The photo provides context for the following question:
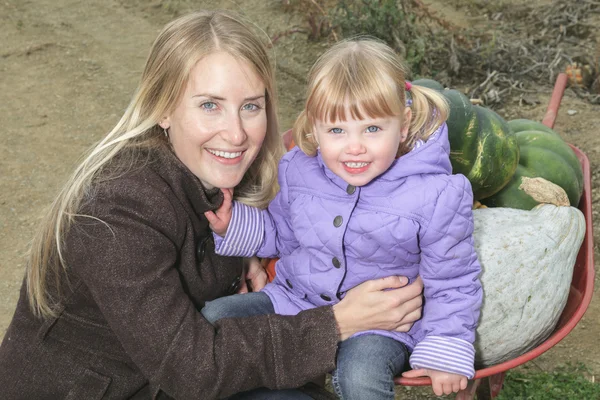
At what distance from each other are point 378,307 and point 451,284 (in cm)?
24

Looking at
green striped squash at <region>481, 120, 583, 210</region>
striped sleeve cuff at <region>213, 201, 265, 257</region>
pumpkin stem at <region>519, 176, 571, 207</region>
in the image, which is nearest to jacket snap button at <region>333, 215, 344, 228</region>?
striped sleeve cuff at <region>213, 201, 265, 257</region>

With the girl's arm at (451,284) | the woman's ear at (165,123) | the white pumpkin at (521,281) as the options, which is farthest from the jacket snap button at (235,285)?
the white pumpkin at (521,281)

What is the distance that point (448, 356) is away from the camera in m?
2.55

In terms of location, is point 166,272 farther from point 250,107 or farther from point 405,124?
point 405,124

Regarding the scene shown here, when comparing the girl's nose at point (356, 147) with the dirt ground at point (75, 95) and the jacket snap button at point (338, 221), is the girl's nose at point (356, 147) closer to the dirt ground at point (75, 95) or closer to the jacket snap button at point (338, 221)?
the jacket snap button at point (338, 221)

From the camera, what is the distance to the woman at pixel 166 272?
2541mm

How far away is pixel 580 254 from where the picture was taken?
3.19 meters

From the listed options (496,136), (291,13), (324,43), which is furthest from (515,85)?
(496,136)

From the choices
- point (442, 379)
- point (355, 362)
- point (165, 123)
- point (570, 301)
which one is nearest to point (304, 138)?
point (165, 123)

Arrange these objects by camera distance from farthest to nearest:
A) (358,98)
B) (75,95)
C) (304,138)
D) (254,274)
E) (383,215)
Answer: (75,95)
(254,274)
(304,138)
(383,215)
(358,98)

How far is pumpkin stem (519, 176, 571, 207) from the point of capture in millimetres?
3120

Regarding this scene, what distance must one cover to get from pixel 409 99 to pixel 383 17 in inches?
Answer: 160

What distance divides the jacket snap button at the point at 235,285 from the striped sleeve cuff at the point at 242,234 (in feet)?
0.45

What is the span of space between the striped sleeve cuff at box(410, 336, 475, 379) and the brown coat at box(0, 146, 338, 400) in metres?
0.29
